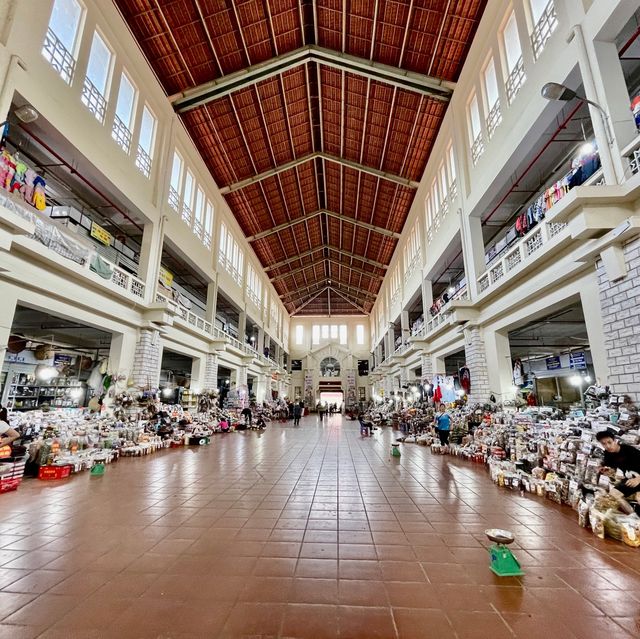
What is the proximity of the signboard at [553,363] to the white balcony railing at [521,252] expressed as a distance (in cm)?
755

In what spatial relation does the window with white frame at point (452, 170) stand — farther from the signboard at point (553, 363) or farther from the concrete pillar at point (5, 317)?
the concrete pillar at point (5, 317)

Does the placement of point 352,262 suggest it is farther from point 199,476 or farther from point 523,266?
point 199,476

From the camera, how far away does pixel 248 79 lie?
11.6 m

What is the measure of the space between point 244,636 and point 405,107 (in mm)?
14766

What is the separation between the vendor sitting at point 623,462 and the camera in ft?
11.4

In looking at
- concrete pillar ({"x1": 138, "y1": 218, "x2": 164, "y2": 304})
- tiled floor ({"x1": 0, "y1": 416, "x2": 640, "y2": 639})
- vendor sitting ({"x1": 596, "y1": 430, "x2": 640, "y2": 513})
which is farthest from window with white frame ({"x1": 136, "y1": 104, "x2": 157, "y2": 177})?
vendor sitting ({"x1": 596, "y1": 430, "x2": 640, "y2": 513})

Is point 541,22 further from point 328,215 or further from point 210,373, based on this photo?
point 328,215

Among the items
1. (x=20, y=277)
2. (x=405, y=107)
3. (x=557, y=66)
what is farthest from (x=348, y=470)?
(x=405, y=107)

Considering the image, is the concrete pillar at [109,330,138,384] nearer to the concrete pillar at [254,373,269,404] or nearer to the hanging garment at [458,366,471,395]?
the hanging garment at [458,366,471,395]

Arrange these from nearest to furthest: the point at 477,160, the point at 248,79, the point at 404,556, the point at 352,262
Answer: the point at 404,556 → the point at 477,160 → the point at 248,79 → the point at 352,262

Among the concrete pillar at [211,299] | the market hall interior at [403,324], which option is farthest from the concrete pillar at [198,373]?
the concrete pillar at [211,299]

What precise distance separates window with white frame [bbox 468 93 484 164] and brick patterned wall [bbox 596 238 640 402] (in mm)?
6296

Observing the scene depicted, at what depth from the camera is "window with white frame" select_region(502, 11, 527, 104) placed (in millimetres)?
7693

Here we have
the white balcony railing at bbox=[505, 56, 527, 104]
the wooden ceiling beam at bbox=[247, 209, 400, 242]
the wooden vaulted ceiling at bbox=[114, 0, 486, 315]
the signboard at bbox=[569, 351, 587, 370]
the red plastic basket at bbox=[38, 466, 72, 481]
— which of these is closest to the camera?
the red plastic basket at bbox=[38, 466, 72, 481]
